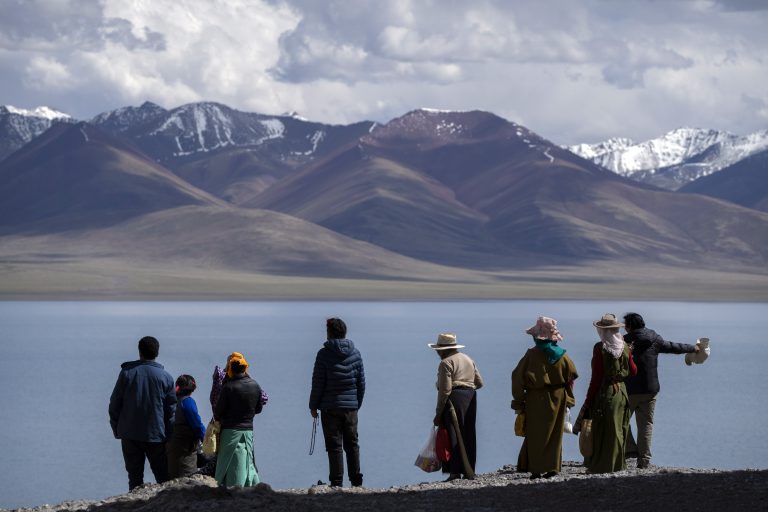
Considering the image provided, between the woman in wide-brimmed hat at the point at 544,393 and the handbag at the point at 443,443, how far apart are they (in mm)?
719

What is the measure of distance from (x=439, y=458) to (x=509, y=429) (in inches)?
527

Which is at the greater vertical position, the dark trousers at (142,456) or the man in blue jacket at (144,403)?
the man in blue jacket at (144,403)

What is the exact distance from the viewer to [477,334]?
63406mm

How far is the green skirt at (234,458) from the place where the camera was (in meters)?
12.0

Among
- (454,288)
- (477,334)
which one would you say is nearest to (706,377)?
(477,334)

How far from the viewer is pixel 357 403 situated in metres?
12.9

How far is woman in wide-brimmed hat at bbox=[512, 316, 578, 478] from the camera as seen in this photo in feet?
41.2

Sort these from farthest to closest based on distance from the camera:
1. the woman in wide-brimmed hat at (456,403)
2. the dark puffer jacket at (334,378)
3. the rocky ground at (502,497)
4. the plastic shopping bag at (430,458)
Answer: the plastic shopping bag at (430,458) < the woman in wide-brimmed hat at (456,403) < the dark puffer jacket at (334,378) < the rocky ground at (502,497)

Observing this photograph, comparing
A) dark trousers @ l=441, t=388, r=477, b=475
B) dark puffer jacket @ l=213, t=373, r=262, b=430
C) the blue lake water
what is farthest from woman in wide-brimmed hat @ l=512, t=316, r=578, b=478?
the blue lake water

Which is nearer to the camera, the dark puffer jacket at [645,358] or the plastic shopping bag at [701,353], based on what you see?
the dark puffer jacket at [645,358]

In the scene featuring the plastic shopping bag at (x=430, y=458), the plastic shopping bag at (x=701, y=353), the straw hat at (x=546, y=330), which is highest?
the straw hat at (x=546, y=330)

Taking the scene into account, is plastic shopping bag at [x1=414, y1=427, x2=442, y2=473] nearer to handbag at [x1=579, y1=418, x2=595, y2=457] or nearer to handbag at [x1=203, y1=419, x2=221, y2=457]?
handbag at [x1=579, y1=418, x2=595, y2=457]

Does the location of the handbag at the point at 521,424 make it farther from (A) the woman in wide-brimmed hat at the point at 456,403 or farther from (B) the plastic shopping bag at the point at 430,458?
(B) the plastic shopping bag at the point at 430,458

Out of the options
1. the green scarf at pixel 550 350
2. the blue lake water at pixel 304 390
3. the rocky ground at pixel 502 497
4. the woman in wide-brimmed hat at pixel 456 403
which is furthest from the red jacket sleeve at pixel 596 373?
the blue lake water at pixel 304 390
